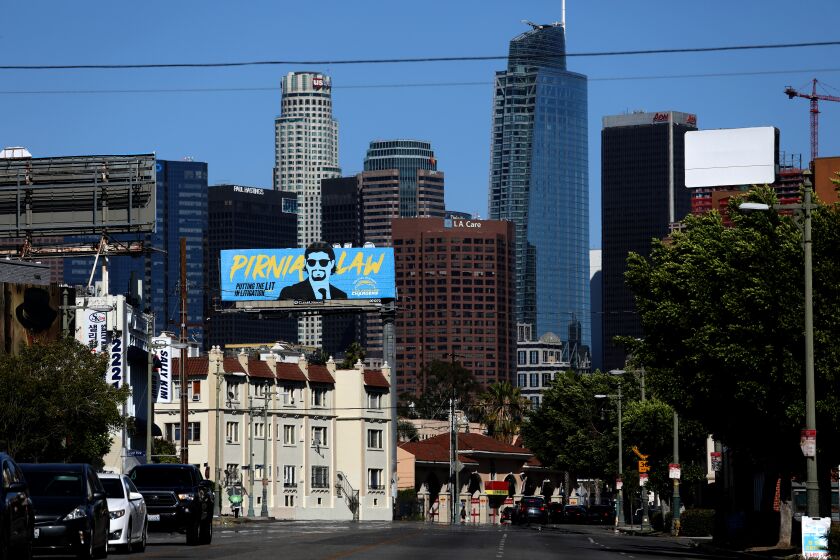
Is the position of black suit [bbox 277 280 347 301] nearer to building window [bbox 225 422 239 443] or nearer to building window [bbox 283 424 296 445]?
building window [bbox 283 424 296 445]

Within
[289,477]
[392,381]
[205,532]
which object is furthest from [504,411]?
[205,532]

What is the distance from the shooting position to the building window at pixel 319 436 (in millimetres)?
124188

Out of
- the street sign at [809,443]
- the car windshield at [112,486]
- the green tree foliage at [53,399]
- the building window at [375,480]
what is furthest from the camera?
the building window at [375,480]

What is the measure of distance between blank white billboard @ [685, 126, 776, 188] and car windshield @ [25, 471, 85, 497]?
129266 millimetres

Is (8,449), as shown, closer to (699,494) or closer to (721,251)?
(721,251)

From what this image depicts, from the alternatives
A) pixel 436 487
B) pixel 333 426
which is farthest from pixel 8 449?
pixel 436 487

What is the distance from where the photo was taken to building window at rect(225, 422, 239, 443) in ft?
380

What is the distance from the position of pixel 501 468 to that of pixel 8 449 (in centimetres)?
9718

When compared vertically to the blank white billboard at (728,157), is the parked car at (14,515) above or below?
below

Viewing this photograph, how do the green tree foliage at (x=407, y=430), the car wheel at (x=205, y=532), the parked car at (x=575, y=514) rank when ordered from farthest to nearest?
the green tree foliage at (x=407, y=430) < the parked car at (x=575, y=514) < the car wheel at (x=205, y=532)

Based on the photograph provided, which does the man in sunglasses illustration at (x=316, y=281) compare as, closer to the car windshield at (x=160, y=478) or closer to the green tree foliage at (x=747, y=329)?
the green tree foliage at (x=747, y=329)

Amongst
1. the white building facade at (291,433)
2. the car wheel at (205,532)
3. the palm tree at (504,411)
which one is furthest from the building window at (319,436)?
the car wheel at (205,532)

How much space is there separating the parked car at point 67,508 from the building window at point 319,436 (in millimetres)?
94796

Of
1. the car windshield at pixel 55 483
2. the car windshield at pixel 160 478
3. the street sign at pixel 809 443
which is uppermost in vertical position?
the street sign at pixel 809 443
